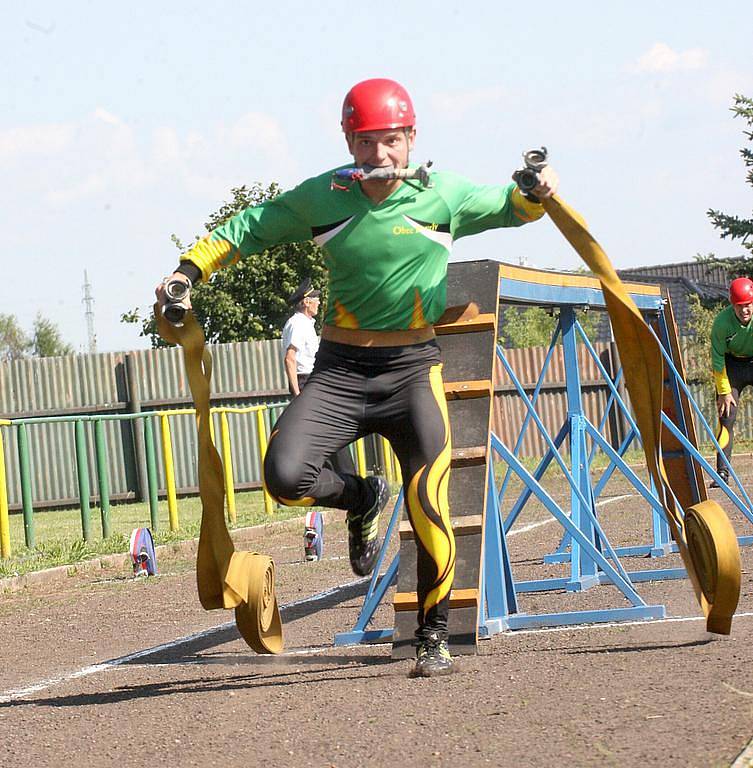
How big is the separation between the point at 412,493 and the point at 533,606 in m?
2.50

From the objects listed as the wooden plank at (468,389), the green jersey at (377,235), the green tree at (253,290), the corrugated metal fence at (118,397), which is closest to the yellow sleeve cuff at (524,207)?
the green jersey at (377,235)

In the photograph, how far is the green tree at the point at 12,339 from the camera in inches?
3556

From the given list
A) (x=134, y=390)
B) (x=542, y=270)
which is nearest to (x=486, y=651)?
(x=542, y=270)

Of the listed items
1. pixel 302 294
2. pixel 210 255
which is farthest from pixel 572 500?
pixel 302 294

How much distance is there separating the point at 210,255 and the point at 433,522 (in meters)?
1.45

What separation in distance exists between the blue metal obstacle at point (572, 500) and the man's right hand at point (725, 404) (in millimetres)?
2157

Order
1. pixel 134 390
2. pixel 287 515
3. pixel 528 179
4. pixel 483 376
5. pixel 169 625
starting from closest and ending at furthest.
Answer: pixel 528 179 → pixel 483 376 → pixel 169 625 → pixel 287 515 → pixel 134 390

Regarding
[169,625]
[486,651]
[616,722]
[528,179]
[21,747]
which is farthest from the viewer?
[169,625]

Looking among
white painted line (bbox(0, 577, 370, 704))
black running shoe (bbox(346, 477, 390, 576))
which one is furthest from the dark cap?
black running shoe (bbox(346, 477, 390, 576))

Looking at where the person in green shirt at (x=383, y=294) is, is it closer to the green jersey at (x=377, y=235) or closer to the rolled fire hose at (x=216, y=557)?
the green jersey at (x=377, y=235)

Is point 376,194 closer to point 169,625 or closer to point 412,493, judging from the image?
point 412,493

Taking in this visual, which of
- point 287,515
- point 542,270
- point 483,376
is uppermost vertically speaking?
point 542,270

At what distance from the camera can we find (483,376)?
746cm

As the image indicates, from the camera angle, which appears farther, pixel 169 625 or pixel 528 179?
pixel 169 625
